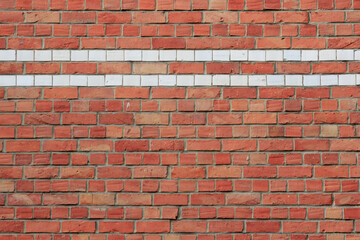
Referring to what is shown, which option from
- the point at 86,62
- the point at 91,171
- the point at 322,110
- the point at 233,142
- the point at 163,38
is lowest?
the point at 91,171

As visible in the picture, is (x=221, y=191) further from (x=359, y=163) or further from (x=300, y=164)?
(x=359, y=163)

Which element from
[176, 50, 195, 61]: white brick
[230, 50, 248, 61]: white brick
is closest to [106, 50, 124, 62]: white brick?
[176, 50, 195, 61]: white brick

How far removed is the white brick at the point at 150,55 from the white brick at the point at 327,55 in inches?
47.9

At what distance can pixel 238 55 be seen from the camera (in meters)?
2.77

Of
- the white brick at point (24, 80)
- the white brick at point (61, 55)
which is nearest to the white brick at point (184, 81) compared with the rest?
the white brick at point (61, 55)

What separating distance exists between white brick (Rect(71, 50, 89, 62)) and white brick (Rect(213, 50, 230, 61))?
948 millimetres

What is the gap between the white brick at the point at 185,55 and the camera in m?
2.76

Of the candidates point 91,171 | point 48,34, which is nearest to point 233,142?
point 91,171

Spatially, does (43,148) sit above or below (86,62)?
below

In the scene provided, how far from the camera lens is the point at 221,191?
8.96 feet

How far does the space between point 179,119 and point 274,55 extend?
2.79 ft

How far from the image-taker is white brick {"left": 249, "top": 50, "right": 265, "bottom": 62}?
2762 millimetres

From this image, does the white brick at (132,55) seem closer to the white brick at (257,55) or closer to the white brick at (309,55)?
the white brick at (257,55)

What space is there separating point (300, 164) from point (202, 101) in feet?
2.80
